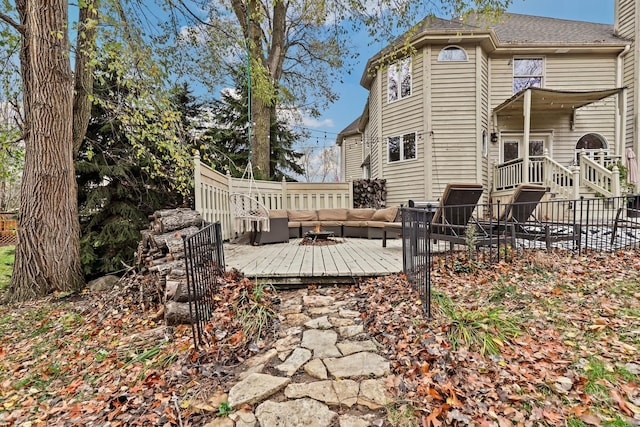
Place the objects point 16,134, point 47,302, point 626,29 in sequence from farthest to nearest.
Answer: point 626,29 → point 16,134 → point 47,302

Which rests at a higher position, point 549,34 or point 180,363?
point 549,34

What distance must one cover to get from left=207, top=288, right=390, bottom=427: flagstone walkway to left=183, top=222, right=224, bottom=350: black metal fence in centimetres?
58

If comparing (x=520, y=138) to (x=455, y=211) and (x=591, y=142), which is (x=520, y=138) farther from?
(x=455, y=211)

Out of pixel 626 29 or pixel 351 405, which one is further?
pixel 626 29

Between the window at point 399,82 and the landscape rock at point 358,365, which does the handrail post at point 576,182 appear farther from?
the landscape rock at point 358,365

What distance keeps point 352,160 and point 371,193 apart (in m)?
10.0

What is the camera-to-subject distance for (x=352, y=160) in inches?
806

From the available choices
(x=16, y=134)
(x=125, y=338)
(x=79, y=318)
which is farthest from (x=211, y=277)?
(x=16, y=134)

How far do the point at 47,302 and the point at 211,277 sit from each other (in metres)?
2.83

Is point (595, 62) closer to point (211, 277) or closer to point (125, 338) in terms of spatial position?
point (211, 277)

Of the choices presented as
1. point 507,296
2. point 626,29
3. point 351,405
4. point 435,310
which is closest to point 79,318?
point 351,405

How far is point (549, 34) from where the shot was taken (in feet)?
34.1

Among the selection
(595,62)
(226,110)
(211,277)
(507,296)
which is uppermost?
(595,62)

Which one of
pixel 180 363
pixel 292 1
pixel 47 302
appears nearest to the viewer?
pixel 180 363
